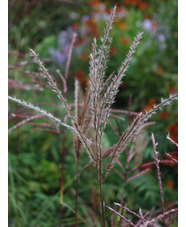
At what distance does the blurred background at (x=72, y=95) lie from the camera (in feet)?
5.87

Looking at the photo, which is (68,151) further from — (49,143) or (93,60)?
(93,60)

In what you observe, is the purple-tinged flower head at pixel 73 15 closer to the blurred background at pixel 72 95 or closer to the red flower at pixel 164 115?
the blurred background at pixel 72 95

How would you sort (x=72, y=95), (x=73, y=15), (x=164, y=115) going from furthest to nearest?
(x=73, y=15), (x=72, y=95), (x=164, y=115)

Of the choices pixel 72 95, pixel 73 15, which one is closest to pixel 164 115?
pixel 72 95

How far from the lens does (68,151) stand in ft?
8.07

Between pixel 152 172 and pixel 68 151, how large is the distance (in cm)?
70

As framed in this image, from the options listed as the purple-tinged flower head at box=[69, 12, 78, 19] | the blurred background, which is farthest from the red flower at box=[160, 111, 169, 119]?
the purple-tinged flower head at box=[69, 12, 78, 19]

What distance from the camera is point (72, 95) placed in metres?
3.46

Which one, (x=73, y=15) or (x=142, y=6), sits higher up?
(x=142, y=6)

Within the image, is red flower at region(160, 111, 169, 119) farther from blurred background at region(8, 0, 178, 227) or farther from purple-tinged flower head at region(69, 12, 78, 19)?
purple-tinged flower head at region(69, 12, 78, 19)

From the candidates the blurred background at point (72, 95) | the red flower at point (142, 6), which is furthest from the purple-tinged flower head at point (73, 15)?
the red flower at point (142, 6)

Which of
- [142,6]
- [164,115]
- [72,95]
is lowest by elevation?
[164,115]

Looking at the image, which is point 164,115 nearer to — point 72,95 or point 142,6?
point 72,95
